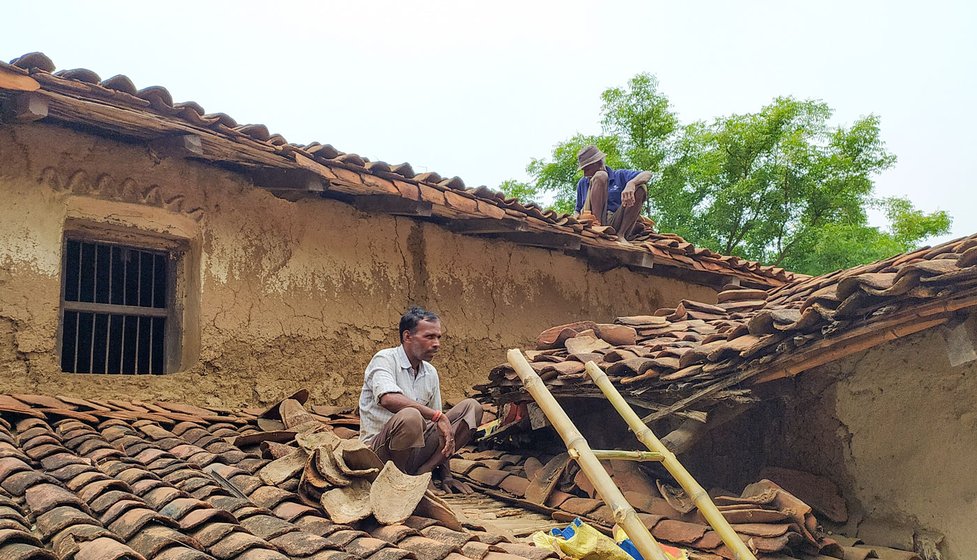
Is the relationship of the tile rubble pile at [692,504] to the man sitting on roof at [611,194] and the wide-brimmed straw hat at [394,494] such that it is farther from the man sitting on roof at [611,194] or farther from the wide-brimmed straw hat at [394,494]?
the man sitting on roof at [611,194]

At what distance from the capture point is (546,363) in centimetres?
602

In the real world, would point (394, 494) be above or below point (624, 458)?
below

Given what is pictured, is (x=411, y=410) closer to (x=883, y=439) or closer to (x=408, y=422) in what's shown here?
(x=408, y=422)

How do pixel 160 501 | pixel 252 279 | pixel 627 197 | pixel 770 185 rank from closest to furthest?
pixel 160 501, pixel 252 279, pixel 627 197, pixel 770 185

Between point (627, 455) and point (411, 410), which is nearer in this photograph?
point (627, 455)

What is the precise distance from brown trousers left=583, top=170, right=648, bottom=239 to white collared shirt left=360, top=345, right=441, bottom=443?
4160 millimetres

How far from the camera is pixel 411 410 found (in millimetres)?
4547

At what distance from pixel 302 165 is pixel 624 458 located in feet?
10.6

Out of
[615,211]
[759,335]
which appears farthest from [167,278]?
[615,211]

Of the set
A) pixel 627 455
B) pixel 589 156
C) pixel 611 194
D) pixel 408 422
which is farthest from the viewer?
pixel 589 156

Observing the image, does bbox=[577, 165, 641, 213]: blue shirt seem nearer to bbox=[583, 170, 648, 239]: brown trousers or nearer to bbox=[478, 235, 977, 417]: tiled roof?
bbox=[583, 170, 648, 239]: brown trousers

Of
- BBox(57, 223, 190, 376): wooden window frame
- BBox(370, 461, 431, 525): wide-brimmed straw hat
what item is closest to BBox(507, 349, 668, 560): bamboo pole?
BBox(370, 461, 431, 525): wide-brimmed straw hat

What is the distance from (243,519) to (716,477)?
340cm

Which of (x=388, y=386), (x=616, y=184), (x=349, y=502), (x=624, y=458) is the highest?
(x=616, y=184)
